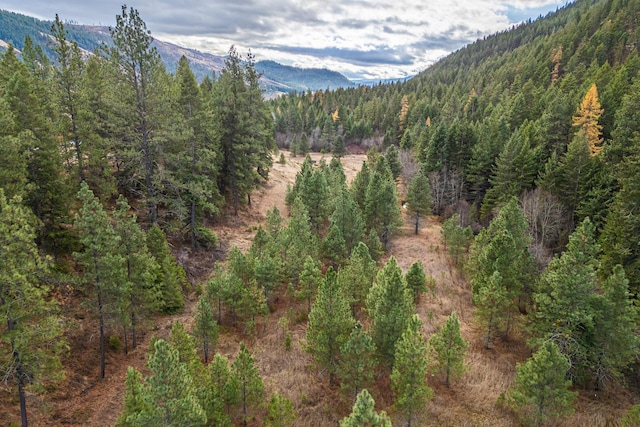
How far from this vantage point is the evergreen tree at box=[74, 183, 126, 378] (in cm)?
1538

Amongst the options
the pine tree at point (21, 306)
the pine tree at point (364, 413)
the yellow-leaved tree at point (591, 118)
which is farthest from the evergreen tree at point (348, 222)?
the yellow-leaved tree at point (591, 118)

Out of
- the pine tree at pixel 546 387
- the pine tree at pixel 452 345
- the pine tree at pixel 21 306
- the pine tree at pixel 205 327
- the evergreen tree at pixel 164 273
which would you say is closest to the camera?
the pine tree at pixel 21 306

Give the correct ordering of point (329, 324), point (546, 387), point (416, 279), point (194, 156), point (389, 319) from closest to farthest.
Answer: point (546, 387)
point (329, 324)
point (389, 319)
point (416, 279)
point (194, 156)

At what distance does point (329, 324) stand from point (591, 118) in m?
37.5

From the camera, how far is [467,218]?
42.2 m

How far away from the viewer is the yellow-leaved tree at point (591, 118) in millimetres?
36938

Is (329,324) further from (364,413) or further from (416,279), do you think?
(416,279)

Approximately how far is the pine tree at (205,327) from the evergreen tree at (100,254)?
3.69m

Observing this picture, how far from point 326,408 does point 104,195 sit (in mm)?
19496

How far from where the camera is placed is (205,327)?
17.7 metres

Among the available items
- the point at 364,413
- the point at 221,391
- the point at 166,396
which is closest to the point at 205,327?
the point at 221,391

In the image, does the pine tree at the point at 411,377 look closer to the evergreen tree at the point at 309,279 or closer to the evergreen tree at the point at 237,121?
the evergreen tree at the point at 309,279

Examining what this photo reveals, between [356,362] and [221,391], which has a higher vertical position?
[356,362]

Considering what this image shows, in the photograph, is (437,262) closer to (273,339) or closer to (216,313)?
(273,339)
